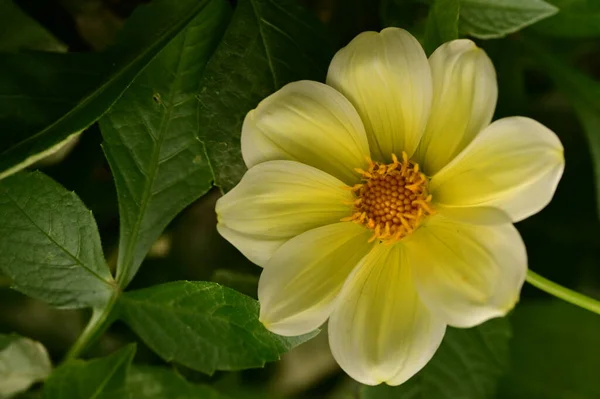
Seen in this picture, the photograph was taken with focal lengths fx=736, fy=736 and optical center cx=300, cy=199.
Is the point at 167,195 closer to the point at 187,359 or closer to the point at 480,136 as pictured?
the point at 187,359

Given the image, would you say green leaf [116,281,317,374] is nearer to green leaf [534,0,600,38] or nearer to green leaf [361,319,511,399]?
green leaf [361,319,511,399]

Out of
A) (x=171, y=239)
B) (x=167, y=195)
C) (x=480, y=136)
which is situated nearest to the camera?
(x=480, y=136)

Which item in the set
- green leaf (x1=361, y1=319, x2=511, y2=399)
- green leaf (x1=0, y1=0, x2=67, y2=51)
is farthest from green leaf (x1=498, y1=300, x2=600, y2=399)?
green leaf (x1=0, y1=0, x2=67, y2=51)

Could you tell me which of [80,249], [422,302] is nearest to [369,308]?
[422,302]

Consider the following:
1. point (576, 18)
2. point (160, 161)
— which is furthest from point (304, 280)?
point (576, 18)

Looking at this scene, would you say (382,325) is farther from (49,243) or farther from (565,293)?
(49,243)
